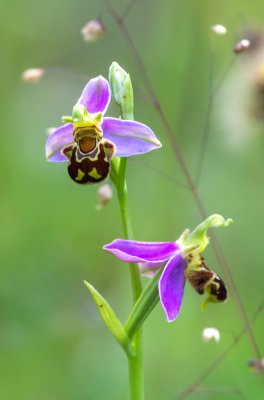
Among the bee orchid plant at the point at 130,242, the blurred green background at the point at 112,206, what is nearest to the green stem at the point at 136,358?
the bee orchid plant at the point at 130,242

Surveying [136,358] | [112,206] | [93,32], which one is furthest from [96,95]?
[112,206]

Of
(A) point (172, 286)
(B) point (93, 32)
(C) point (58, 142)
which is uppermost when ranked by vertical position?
(B) point (93, 32)

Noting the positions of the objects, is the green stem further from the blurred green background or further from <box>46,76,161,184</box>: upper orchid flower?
the blurred green background

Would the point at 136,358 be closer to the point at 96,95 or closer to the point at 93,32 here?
the point at 96,95

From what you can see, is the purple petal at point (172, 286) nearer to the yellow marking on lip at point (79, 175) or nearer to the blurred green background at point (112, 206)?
the yellow marking on lip at point (79, 175)

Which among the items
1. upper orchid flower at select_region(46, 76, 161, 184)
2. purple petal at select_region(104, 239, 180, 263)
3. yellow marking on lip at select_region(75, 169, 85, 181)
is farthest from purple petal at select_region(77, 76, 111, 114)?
purple petal at select_region(104, 239, 180, 263)
